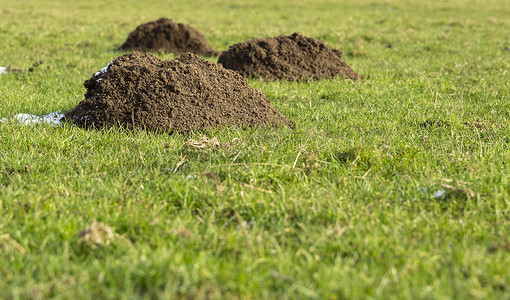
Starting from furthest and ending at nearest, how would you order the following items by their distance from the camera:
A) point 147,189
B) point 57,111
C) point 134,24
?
1. point 134,24
2. point 57,111
3. point 147,189

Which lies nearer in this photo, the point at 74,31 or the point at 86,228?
the point at 86,228

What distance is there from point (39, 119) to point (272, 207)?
385cm

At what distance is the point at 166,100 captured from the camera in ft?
19.0

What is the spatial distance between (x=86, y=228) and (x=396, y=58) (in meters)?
10.9

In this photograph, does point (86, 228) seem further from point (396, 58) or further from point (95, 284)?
point (396, 58)

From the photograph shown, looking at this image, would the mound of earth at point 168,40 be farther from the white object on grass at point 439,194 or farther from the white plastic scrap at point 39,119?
the white object on grass at point 439,194

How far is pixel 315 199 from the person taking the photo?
3.60 m

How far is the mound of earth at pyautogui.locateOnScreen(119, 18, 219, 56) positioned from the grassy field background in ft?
19.3

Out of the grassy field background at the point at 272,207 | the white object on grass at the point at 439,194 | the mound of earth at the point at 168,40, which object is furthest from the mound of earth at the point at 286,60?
the white object on grass at the point at 439,194

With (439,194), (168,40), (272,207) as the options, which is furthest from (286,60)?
(272,207)

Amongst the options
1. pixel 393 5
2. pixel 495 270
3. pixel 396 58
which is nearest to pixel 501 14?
pixel 393 5

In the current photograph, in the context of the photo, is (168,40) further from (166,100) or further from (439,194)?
(439,194)

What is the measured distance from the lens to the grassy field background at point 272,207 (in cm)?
261

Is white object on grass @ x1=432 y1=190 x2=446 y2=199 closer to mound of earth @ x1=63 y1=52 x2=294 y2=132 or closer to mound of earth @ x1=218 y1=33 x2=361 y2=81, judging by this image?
mound of earth @ x1=63 y1=52 x2=294 y2=132
